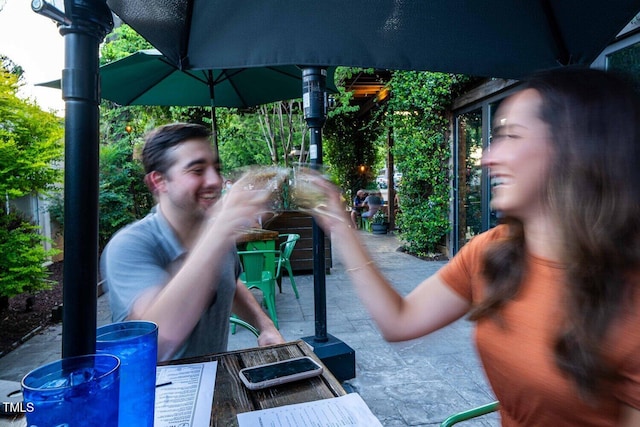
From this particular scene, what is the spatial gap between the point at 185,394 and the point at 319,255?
1.81 m

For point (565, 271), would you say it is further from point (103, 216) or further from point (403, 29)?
point (103, 216)

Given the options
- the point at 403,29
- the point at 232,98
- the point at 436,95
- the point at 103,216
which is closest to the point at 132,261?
the point at 403,29

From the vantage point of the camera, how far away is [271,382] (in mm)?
1147

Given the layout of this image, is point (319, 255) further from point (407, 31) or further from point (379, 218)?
point (379, 218)

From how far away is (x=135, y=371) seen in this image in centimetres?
75

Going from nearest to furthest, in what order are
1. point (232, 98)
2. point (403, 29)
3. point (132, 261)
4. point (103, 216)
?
1. point (132, 261)
2. point (403, 29)
3. point (232, 98)
4. point (103, 216)

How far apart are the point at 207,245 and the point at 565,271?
0.97m

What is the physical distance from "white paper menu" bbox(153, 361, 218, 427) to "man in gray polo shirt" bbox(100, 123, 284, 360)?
8 cm

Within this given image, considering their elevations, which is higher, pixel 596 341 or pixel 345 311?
pixel 596 341

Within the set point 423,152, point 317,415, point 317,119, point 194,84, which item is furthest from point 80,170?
point 423,152

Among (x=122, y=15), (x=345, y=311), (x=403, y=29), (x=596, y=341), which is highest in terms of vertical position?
(x=403, y=29)

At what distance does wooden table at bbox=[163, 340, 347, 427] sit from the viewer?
1042 mm

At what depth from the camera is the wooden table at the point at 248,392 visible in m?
1.04

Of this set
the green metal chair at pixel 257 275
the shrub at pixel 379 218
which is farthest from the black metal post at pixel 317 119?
the shrub at pixel 379 218
